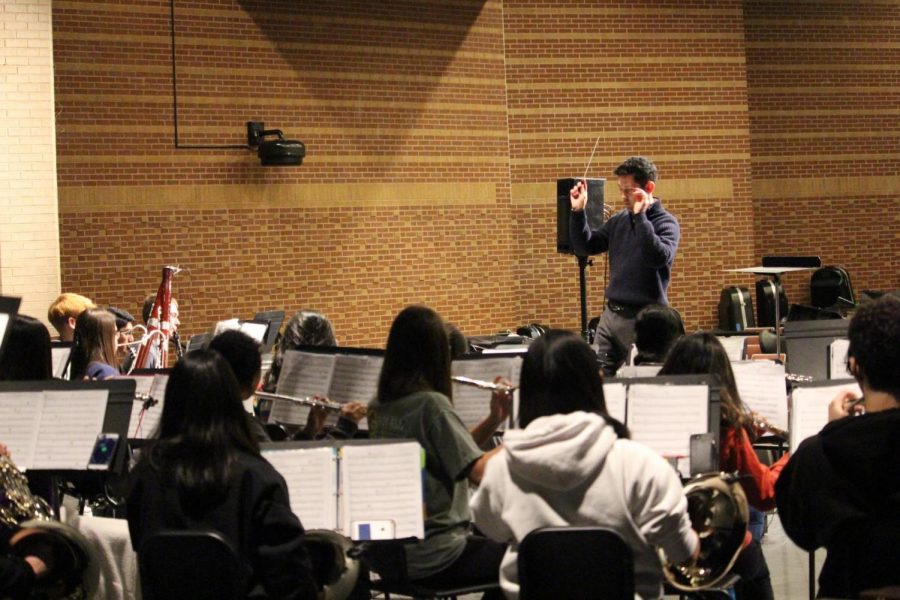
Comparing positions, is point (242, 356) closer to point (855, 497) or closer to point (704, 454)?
point (704, 454)

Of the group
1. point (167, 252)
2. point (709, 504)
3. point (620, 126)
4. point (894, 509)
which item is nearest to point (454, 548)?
point (709, 504)

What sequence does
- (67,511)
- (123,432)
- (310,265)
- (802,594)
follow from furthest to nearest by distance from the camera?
(310,265), (802,594), (67,511), (123,432)

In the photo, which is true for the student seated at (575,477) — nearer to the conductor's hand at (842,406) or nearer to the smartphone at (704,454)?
the conductor's hand at (842,406)

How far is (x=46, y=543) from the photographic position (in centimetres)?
392

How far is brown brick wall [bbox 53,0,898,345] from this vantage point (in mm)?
13039

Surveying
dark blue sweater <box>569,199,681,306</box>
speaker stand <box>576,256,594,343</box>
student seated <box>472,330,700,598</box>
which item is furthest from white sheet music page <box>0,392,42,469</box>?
speaker stand <box>576,256,594,343</box>

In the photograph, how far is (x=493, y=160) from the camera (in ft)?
50.9

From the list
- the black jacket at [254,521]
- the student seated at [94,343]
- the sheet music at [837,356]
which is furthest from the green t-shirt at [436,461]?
the sheet music at [837,356]

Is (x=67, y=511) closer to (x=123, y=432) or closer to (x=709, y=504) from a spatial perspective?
(x=123, y=432)

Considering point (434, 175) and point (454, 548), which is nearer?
point (454, 548)

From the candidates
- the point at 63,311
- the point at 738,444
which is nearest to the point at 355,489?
the point at 738,444

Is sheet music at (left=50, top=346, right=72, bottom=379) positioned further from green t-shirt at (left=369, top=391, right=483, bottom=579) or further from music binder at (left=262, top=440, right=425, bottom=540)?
music binder at (left=262, top=440, right=425, bottom=540)

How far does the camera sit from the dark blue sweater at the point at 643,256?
8.02m

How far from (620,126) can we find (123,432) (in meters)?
11.9
